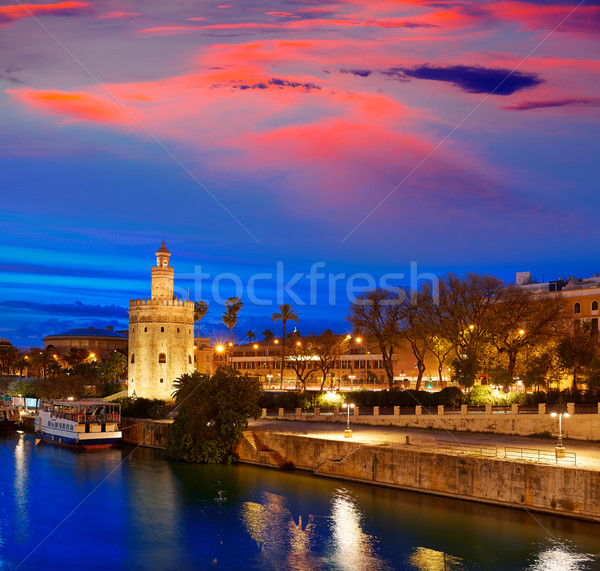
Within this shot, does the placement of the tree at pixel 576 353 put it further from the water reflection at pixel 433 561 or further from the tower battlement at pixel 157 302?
the tower battlement at pixel 157 302

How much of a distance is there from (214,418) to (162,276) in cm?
3994

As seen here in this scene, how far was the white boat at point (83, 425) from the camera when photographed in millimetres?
58531

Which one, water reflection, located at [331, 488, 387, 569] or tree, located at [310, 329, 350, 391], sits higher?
tree, located at [310, 329, 350, 391]

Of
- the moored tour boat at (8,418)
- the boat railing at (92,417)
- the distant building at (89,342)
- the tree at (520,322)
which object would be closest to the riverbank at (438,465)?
the boat railing at (92,417)

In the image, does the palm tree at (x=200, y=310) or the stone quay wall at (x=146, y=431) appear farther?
the palm tree at (x=200, y=310)

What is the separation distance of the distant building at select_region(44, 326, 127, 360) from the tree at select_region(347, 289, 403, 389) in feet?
319

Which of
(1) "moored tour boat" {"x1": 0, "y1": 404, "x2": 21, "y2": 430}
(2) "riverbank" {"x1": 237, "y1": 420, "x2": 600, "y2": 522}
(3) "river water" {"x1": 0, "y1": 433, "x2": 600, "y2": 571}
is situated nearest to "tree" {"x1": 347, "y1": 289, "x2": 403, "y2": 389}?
(2) "riverbank" {"x1": 237, "y1": 420, "x2": 600, "y2": 522}

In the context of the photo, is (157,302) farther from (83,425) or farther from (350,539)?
(350,539)

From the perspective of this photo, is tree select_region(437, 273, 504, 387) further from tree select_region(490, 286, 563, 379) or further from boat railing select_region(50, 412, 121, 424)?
boat railing select_region(50, 412, 121, 424)

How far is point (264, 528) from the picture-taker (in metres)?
32.0

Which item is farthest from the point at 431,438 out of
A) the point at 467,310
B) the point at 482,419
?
the point at 467,310

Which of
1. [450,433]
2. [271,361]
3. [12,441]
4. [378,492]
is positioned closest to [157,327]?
[12,441]

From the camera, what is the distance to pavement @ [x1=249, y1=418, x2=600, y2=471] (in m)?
37.1

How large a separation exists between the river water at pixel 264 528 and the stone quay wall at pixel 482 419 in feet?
37.9
